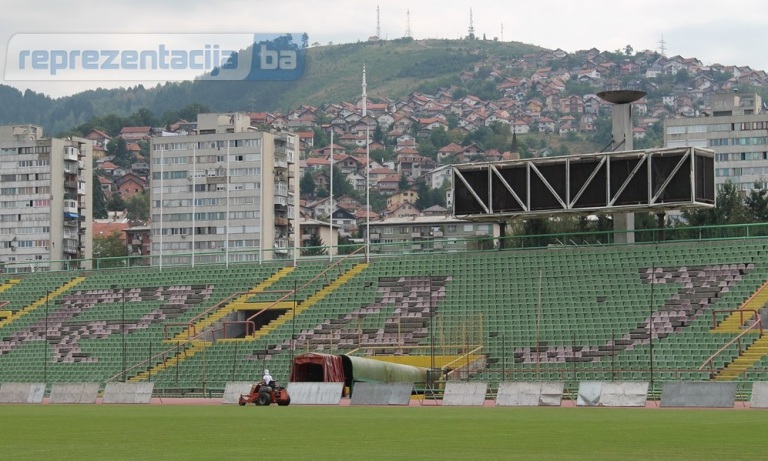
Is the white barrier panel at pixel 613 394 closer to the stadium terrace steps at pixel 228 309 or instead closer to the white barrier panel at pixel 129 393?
the white barrier panel at pixel 129 393

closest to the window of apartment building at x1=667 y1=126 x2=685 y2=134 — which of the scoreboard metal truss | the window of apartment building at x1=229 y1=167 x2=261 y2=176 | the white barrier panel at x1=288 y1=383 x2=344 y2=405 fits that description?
the window of apartment building at x1=229 y1=167 x2=261 y2=176

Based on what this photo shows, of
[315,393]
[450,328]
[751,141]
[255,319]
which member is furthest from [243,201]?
[315,393]

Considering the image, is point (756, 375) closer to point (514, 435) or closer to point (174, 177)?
point (514, 435)

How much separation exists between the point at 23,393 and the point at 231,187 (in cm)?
11820

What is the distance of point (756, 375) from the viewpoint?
49.8 m

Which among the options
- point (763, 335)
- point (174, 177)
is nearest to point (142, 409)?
point (763, 335)

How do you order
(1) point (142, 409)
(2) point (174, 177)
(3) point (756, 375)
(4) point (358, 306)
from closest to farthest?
(1) point (142, 409), (3) point (756, 375), (4) point (358, 306), (2) point (174, 177)

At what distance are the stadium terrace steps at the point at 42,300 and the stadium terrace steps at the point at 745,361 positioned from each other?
119ft

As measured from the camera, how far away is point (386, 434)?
96.6ft

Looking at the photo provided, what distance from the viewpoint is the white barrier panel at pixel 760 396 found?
41.8 meters

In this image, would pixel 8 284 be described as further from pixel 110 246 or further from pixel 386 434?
pixel 110 246

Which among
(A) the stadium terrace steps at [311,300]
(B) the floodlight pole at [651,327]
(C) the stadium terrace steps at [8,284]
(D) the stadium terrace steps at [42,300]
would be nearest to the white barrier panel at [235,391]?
(A) the stadium terrace steps at [311,300]

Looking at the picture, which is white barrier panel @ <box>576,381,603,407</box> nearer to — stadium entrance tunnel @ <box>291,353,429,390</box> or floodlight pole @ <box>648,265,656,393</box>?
floodlight pole @ <box>648,265,656,393</box>

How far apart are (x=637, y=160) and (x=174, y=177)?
123267mm
